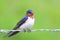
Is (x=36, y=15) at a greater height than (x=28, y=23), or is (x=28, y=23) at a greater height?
(x=36, y=15)

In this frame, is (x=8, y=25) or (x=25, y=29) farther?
(x=8, y=25)

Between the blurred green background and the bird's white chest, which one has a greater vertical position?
the blurred green background

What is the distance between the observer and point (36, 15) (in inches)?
412

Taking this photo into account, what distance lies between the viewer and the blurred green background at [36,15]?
9.70 meters

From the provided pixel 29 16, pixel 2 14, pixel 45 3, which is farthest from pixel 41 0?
pixel 29 16

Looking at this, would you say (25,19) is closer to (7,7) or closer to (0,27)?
(0,27)

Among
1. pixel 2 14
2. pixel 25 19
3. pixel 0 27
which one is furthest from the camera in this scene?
pixel 2 14

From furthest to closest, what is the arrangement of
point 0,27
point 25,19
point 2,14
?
point 2,14
point 0,27
point 25,19

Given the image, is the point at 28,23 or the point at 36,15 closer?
the point at 28,23

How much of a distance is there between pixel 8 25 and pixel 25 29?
4.93 ft

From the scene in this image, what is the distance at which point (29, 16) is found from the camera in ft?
27.4

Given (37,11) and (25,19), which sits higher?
(37,11)

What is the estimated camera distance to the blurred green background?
970 centimetres

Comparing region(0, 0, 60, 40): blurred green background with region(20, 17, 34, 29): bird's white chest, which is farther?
region(0, 0, 60, 40): blurred green background
